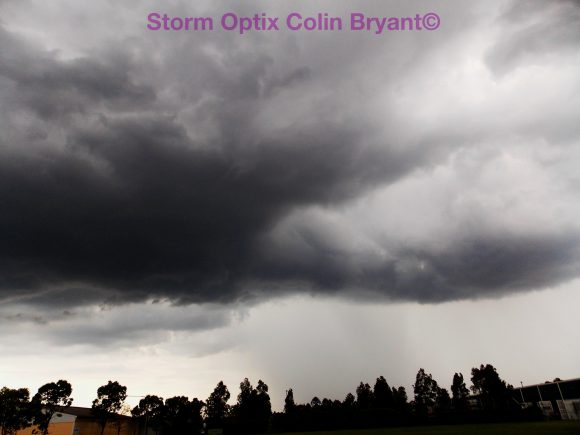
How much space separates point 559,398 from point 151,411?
146m

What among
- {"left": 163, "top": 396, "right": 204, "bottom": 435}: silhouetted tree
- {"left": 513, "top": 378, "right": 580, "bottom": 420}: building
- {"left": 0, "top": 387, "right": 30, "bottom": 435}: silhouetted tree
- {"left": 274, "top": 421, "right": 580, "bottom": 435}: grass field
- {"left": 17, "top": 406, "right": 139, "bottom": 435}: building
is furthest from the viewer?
{"left": 163, "top": 396, "right": 204, "bottom": 435}: silhouetted tree

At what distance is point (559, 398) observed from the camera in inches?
5084

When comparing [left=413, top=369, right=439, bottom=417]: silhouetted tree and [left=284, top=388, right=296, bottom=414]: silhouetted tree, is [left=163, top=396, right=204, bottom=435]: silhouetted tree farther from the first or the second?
[left=413, top=369, right=439, bottom=417]: silhouetted tree

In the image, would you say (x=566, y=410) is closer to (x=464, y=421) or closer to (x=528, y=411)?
(x=528, y=411)

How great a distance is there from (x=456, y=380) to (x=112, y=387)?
509ft

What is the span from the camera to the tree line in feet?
346

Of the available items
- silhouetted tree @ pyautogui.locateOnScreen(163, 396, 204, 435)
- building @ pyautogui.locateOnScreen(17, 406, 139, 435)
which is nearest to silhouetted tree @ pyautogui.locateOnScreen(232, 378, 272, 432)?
silhouetted tree @ pyautogui.locateOnScreen(163, 396, 204, 435)

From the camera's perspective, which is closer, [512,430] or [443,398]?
[512,430]

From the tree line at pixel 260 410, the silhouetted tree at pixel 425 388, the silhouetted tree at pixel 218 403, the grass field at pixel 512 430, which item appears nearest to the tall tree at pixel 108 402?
the tree line at pixel 260 410

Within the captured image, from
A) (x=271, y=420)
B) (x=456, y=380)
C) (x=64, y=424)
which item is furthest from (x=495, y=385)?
(x=64, y=424)

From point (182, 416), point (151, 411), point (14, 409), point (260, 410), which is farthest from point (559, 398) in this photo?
point (14, 409)

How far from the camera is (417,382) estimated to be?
190250 mm

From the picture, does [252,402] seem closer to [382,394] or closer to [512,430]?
[382,394]

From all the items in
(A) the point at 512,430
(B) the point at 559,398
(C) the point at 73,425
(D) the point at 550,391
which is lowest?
(A) the point at 512,430
